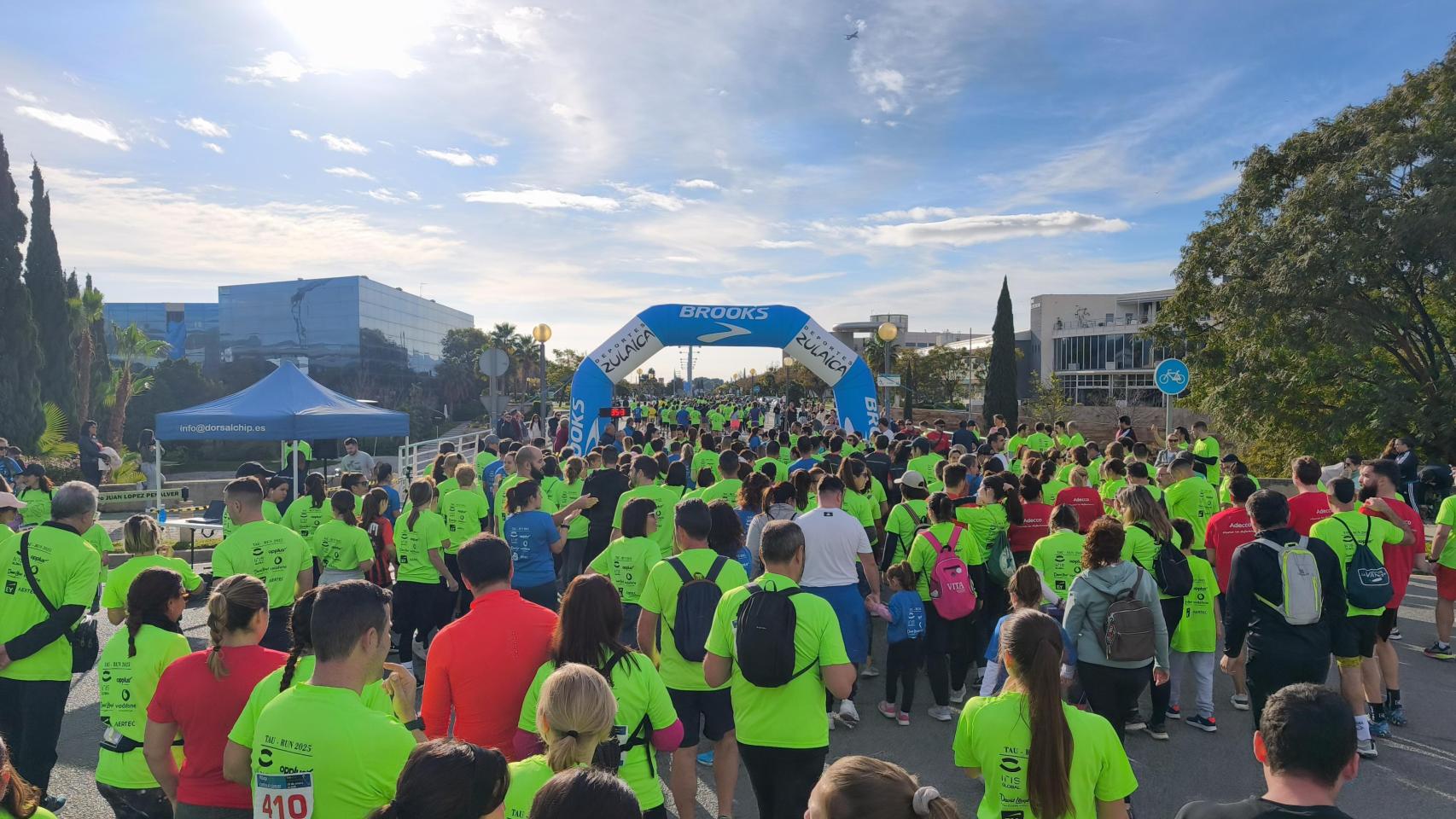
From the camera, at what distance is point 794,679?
3457 millimetres

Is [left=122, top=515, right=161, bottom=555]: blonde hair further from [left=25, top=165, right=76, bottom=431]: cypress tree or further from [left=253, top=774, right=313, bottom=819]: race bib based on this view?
[left=25, top=165, right=76, bottom=431]: cypress tree

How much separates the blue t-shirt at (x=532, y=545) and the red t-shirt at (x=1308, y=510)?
586 cm

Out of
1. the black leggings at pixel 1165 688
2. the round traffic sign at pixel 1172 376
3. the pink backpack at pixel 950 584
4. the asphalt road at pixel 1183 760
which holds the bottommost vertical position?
the asphalt road at pixel 1183 760

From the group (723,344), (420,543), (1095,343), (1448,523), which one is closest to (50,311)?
(723,344)

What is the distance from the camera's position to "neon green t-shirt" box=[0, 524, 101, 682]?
161 inches

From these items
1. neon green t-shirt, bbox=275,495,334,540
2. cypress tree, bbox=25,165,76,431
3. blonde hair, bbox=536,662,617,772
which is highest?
cypress tree, bbox=25,165,76,431

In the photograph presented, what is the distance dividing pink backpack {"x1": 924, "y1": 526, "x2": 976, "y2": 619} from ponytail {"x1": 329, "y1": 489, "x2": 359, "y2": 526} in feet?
14.5

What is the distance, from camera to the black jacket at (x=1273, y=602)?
4508 millimetres

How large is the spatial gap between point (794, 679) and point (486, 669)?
1286mm

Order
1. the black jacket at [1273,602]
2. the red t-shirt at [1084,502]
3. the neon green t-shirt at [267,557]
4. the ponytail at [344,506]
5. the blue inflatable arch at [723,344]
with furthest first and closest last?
1. the blue inflatable arch at [723,344]
2. the red t-shirt at [1084,502]
3. the ponytail at [344,506]
4. the neon green t-shirt at [267,557]
5. the black jacket at [1273,602]

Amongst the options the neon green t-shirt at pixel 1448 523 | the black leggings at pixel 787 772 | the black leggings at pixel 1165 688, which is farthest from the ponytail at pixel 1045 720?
the neon green t-shirt at pixel 1448 523

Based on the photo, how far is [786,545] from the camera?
3504mm

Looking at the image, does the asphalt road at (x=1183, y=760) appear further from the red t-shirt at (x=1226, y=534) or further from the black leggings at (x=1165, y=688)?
the red t-shirt at (x=1226, y=534)

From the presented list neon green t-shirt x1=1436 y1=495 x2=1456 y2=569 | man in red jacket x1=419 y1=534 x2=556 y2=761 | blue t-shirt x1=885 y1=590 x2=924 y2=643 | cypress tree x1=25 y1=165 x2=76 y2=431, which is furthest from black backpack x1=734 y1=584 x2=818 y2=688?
cypress tree x1=25 y1=165 x2=76 y2=431
